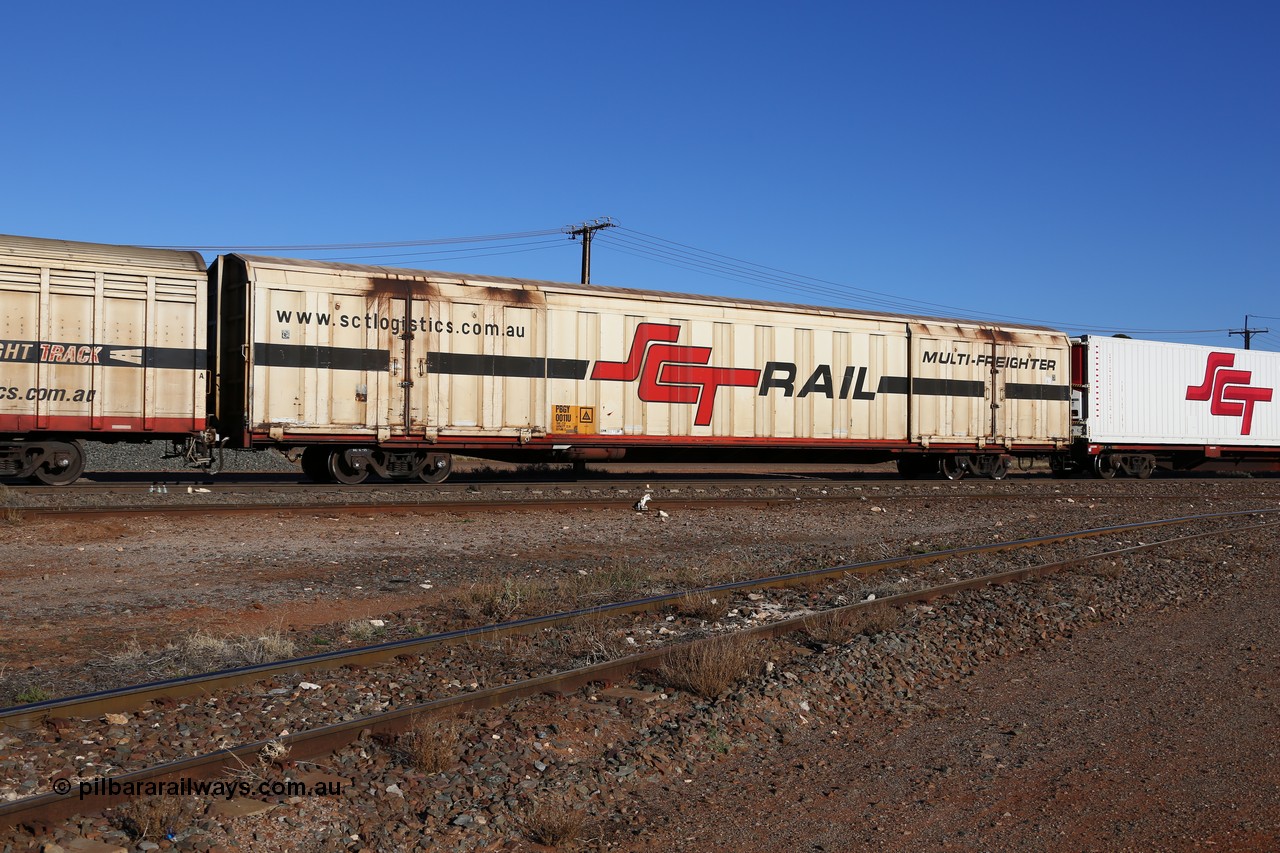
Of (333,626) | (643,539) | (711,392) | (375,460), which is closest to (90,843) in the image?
(333,626)

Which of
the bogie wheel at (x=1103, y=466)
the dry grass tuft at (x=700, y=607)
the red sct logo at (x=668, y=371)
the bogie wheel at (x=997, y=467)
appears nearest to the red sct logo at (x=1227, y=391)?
the bogie wheel at (x=1103, y=466)

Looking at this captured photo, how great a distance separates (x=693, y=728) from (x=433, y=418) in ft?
40.3

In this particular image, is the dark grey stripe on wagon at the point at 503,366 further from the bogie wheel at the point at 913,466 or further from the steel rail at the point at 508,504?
the bogie wheel at the point at 913,466

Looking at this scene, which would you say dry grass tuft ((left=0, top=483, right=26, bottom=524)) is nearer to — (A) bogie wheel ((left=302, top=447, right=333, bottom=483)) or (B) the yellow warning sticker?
(A) bogie wheel ((left=302, top=447, right=333, bottom=483))

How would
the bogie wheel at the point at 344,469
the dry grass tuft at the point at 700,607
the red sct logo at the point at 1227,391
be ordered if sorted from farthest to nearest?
the red sct logo at the point at 1227,391, the bogie wheel at the point at 344,469, the dry grass tuft at the point at 700,607

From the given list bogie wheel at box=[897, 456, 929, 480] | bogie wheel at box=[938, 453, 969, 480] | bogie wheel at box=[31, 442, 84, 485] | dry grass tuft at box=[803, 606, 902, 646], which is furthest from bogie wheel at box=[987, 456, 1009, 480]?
bogie wheel at box=[31, 442, 84, 485]

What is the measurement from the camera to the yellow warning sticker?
17922 mm

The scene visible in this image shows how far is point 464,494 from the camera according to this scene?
16453mm

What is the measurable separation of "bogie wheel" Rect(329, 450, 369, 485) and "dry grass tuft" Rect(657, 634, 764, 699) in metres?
11.8

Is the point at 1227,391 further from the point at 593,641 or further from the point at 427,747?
the point at 427,747

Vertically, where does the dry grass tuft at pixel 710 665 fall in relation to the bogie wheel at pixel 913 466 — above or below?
below

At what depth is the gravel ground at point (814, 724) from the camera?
4.20 metres

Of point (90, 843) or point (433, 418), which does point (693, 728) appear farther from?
point (433, 418)

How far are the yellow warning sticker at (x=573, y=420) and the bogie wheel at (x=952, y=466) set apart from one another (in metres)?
9.39
